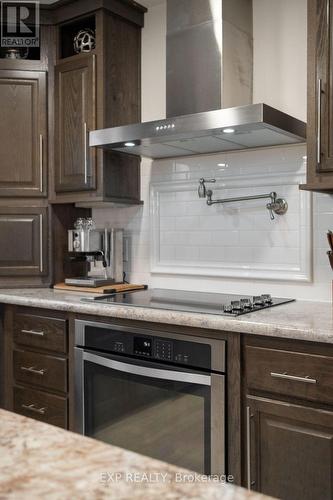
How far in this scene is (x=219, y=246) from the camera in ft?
8.59

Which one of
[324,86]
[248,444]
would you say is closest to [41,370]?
[248,444]

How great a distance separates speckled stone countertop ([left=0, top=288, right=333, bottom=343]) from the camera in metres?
1.66

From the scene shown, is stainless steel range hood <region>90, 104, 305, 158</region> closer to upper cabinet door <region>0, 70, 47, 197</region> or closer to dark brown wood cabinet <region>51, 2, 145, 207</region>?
dark brown wood cabinet <region>51, 2, 145, 207</region>

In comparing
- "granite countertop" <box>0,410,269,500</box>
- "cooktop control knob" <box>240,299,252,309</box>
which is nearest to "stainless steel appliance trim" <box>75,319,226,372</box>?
"cooktop control knob" <box>240,299,252,309</box>

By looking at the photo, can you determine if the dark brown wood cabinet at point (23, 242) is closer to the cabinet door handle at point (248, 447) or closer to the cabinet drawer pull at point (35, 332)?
the cabinet drawer pull at point (35, 332)

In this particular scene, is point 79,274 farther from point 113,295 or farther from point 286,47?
point 286,47

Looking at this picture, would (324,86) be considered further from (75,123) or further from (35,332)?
(35,332)

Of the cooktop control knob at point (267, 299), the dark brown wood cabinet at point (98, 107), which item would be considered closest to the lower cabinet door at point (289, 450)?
the cooktop control knob at point (267, 299)

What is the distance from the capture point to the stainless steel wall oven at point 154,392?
6.07 feet

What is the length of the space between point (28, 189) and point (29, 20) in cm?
98

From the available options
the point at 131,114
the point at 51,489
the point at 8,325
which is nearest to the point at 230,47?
the point at 131,114

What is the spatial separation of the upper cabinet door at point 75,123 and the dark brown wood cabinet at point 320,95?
121cm

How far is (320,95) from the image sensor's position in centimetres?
194

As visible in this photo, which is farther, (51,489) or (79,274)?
(79,274)
